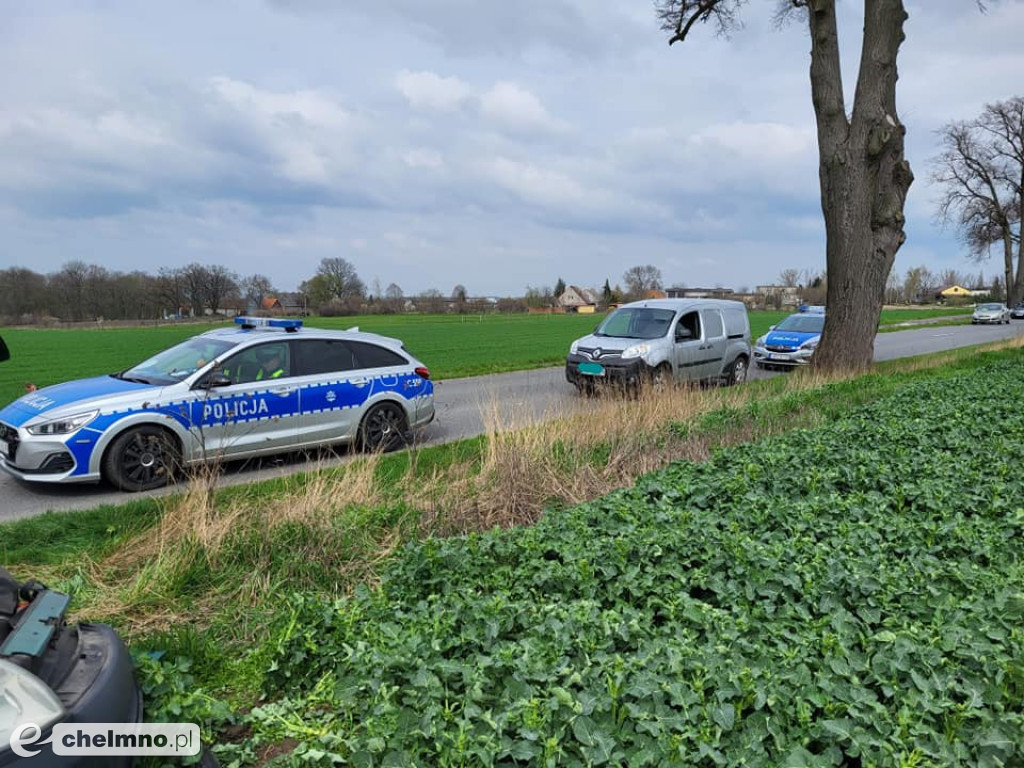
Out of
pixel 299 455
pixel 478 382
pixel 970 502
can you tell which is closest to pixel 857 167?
pixel 478 382

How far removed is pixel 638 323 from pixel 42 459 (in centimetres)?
1056

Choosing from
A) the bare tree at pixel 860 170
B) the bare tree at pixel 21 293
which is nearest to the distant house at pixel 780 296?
the bare tree at pixel 860 170

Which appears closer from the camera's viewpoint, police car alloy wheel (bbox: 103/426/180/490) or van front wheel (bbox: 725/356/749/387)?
police car alloy wheel (bbox: 103/426/180/490)

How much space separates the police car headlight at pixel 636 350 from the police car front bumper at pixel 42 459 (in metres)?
8.89

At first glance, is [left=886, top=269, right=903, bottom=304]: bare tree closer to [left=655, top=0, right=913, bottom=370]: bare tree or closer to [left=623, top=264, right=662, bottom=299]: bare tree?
[left=623, top=264, right=662, bottom=299]: bare tree

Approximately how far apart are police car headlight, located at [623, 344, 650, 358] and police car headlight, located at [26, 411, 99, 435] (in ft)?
29.1

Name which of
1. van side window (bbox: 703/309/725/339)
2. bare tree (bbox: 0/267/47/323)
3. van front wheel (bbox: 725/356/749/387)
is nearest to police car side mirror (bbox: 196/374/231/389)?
van side window (bbox: 703/309/725/339)

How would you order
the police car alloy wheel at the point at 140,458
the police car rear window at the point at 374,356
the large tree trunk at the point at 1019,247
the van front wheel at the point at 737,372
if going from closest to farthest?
1. the police car alloy wheel at the point at 140,458
2. the police car rear window at the point at 374,356
3. the van front wheel at the point at 737,372
4. the large tree trunk at the point at 1019,247

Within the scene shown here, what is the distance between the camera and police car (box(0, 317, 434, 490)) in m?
6.60

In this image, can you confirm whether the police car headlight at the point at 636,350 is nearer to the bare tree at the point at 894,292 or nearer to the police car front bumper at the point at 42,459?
the police car front bumper at the point at 42,459

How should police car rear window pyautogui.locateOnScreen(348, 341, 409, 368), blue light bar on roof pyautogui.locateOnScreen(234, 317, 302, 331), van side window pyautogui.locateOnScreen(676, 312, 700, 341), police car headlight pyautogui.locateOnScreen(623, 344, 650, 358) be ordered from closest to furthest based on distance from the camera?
blue light bar on roof pyautogui.locateOnScreen(234, 317, 302, 331) < police car rear window pyautogui.locateOnScreen(348, 341, 409, 368) < police car headlight pyautogui.locateOnScreen(623, 344, 650, 358) < van side window pyautogui.locateOnScreen(676, 312, 700, 341)

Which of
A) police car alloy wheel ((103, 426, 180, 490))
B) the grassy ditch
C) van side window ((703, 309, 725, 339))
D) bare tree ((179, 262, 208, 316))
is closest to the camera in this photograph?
the grassy ditch

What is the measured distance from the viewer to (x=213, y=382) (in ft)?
24.0

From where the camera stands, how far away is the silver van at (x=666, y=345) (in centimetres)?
1267
